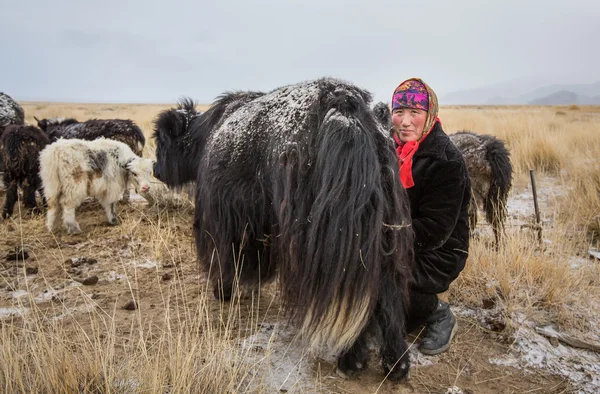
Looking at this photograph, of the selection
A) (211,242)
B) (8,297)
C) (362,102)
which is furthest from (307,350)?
(8,297)

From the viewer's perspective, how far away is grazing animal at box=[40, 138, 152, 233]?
503cm

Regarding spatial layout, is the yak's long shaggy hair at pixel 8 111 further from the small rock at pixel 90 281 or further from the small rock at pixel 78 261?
the small rock at pixel 90 281

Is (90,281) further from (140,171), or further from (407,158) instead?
(407,158)

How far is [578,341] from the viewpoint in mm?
2773

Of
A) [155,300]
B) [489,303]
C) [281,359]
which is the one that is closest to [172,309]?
[155,300]

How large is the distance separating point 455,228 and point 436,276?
0.36m

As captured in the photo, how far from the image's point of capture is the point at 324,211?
6.12ft

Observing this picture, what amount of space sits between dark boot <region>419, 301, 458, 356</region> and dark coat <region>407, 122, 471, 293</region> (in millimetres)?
385

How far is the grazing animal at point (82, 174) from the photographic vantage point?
503 cm

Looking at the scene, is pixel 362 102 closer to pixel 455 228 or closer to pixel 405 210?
pixel 405 210

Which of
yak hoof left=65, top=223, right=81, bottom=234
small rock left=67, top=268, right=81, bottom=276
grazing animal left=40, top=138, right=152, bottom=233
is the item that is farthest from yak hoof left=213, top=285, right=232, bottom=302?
yak hoof left=65, top=223, right=81, bottom=234

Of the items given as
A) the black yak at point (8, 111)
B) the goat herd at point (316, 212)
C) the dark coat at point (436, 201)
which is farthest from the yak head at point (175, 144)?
the black yak at point (8, 111)

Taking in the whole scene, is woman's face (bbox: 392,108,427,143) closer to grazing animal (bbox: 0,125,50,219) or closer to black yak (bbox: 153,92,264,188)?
black yak (bbox: 153,92,264,188)

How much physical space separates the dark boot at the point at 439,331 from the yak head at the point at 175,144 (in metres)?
2.59
